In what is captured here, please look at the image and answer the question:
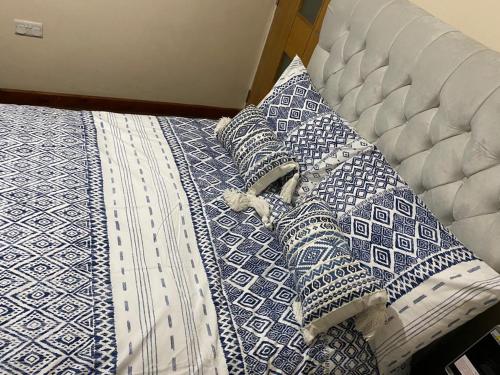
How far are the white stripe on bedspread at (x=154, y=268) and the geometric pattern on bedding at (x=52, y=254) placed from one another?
0.04 metres

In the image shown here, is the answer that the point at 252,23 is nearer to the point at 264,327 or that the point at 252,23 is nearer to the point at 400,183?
the point at 400,183

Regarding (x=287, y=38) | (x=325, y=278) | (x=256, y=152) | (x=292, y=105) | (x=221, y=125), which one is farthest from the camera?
(x=287, y=38)

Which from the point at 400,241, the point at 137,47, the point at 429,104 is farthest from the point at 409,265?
the point at 137,47

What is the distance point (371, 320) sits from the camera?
3.87 ft

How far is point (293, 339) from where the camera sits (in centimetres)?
118

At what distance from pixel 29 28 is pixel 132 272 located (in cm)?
210

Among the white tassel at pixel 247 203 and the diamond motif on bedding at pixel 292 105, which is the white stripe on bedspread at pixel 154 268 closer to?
the white tassel at pixel 247 203

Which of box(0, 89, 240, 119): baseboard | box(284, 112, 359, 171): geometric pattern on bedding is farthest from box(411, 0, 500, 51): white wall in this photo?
box(0, 89, 240, 119): baseboard

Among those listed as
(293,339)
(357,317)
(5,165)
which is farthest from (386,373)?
(5,165)

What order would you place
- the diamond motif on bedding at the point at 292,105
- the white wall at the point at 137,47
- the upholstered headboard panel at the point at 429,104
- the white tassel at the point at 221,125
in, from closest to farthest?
the upholstered headboard panel at the point at 429,104, the diamond motif on bedding at the point at 292,105, the white tassel at the point at 221,125, the white wall at the point at 137,47

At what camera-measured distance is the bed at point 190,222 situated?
1.07 meters

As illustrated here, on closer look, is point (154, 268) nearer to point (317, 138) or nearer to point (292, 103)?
point (317, 138)

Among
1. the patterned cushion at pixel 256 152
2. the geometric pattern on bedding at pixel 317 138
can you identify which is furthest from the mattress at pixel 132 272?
the geometric pattern on bedding at pixel 317 138

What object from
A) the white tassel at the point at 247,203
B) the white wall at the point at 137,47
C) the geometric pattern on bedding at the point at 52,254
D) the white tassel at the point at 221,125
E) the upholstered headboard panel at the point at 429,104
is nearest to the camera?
the geometric pattern on bedding at the point at 52,254
